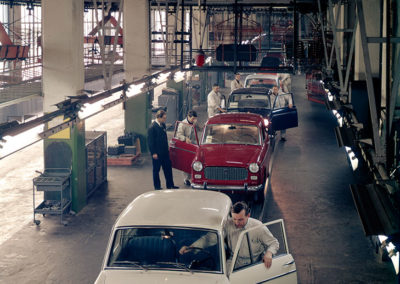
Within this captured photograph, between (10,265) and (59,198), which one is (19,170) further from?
(10,265)

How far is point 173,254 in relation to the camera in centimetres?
663

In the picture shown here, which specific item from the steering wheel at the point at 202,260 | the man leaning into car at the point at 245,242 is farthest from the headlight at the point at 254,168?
the steering wheel at the point at 202,260

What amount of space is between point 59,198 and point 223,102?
31.7 ft

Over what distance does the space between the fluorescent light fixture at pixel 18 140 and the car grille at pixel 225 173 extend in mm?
5759

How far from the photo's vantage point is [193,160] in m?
14.2

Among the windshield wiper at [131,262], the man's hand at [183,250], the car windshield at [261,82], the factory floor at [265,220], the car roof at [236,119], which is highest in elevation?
the car windshield at [261,82]

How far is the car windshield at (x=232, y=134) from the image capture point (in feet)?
48.2

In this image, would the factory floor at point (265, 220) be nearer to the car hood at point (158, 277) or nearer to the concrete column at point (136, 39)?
the concrete column at point (136, 39)

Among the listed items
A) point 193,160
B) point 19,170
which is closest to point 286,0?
point 193,160

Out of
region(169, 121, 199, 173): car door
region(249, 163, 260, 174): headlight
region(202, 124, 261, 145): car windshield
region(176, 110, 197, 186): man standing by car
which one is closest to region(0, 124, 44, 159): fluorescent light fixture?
region(249, 163, 260, 174): headlight

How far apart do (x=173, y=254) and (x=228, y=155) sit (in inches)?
291

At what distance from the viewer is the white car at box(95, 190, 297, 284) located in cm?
643

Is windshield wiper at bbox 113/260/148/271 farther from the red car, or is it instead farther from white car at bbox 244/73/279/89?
white car at bbox 244/73/279/89

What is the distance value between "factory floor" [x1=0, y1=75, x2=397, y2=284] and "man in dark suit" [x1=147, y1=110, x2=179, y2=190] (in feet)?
2.93
